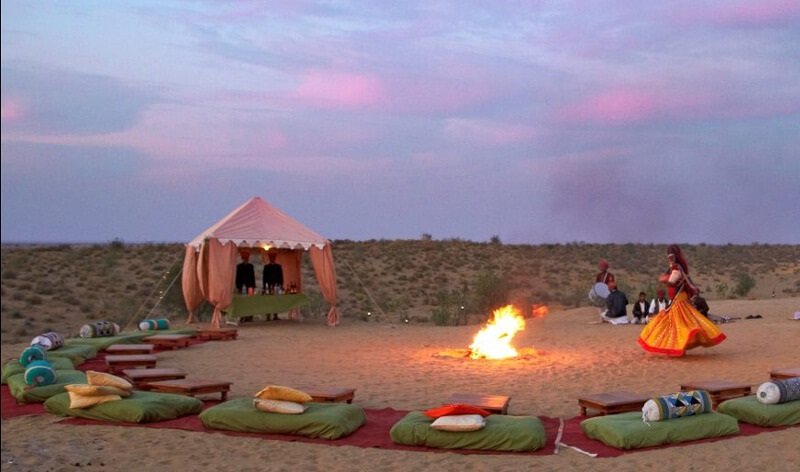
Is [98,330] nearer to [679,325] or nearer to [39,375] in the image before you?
[39,375]

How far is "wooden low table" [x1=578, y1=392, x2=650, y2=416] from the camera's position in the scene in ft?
24.1

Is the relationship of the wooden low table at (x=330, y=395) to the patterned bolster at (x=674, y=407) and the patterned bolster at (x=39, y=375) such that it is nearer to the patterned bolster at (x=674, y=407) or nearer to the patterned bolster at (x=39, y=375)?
the patterned bolster at (x=39, y=375)

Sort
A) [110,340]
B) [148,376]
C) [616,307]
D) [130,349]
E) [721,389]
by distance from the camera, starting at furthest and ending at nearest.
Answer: [616,307]
[110,340]
[130,349]
[148,376]
[721,389]

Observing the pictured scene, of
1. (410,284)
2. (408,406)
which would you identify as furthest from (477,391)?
(410,284)

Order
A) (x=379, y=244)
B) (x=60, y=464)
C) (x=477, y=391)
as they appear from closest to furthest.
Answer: (x=60, y=464) → (x=477, y=391) → (x=379, y=244)

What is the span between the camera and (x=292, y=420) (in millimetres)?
6965

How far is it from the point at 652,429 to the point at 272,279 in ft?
42.1

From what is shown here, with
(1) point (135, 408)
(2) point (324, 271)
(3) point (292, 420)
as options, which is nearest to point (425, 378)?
(3) point (292, 420)

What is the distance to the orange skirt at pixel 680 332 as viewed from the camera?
10945mm

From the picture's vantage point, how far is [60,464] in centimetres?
596

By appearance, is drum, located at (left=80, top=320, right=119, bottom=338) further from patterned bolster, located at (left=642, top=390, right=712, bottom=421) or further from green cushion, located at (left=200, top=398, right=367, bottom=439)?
patterned bolster, located at (left=642, top=390, right=712, bottom=421)

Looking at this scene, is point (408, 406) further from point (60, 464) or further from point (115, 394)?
→ point (60, 464)

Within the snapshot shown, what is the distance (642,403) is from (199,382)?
462 centimetres

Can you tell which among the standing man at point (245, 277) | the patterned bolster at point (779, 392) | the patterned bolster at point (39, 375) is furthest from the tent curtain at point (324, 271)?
the patterned bolster at point (779, 392)
